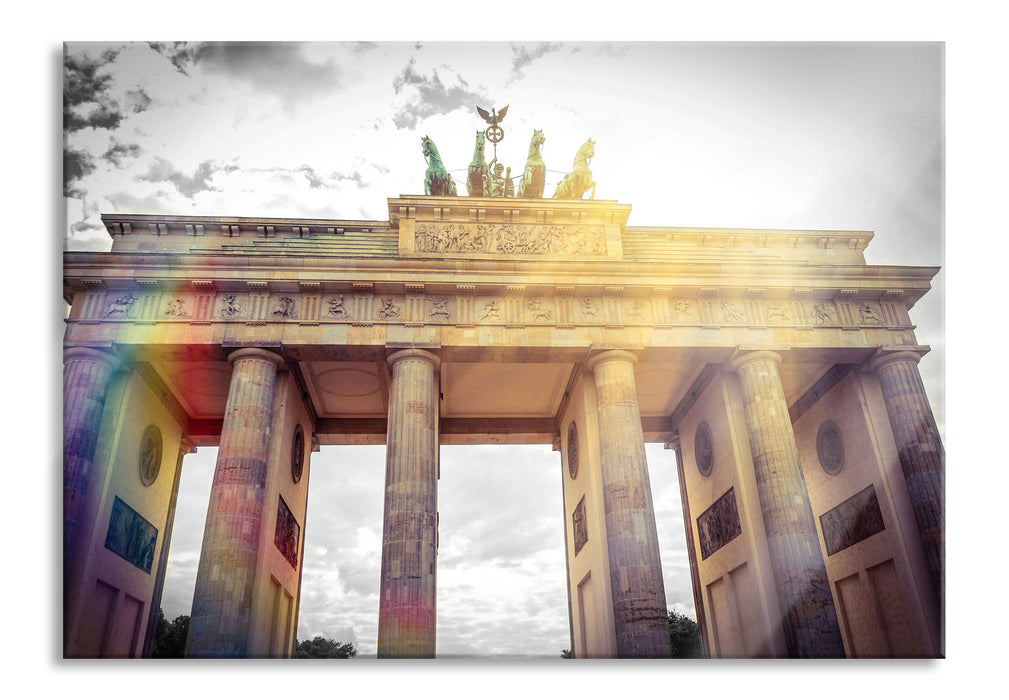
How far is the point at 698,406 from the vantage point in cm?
1948

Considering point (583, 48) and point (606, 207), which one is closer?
point (583, 48)

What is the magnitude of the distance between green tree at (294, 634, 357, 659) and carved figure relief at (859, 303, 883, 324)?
14.6m

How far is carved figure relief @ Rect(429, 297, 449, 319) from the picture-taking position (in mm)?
15766

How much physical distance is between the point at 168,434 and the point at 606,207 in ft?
47.4

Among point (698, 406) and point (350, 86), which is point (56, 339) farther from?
point (698, 406)

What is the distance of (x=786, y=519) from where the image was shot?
14203mm

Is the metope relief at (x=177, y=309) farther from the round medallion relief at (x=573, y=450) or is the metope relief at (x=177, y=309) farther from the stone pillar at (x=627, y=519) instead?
the round medallion relief at (x=573, y=450)

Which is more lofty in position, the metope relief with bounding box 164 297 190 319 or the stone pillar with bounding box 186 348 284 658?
the metope relief with bounding box 164 297 190 319

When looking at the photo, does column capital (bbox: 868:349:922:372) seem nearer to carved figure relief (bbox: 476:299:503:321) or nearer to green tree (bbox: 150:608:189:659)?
carved figure relief (bbox: 476:299:503:321)

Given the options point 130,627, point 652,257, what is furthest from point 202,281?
point 652,257

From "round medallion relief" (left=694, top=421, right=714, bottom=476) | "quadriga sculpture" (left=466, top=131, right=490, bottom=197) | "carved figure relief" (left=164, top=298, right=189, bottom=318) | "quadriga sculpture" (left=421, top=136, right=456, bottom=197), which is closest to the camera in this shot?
"carved figure relief" (left=164, top=298, right=189, bottom=318)

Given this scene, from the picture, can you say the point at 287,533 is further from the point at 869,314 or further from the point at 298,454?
the point at 869,314

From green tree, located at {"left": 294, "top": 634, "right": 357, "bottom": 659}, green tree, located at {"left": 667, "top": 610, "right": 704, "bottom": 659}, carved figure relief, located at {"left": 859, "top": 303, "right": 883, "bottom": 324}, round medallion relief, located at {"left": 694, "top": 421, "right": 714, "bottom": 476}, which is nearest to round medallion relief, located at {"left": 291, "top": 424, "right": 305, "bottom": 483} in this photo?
green tree, located at {"left": 294, "top": 634, "right": 357, "bottom": 659}

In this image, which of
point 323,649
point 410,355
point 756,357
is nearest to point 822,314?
point 756,357
